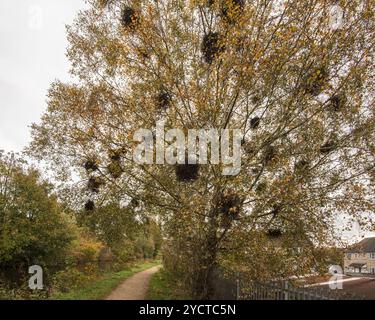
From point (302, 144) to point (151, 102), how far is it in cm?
486

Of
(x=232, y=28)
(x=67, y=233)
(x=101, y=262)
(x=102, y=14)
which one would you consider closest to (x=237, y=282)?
(x=232, y=28)

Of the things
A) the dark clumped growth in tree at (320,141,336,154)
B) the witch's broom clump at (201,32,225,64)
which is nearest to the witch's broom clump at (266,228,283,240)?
the dark clumped growth in tree at (320,141,336,154)

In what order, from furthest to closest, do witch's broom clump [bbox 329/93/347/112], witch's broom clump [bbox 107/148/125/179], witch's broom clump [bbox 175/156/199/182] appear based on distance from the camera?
witch's broom clump [bbox 107/148/125/179]
witch's broom clump [bbox 329/93/347/112]
witch's broom clump [bbox 175/156/199/182]

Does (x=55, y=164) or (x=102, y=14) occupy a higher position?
(x=102, y=14)

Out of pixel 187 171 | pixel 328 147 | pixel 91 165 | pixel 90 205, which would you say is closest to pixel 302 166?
pixel 328 147

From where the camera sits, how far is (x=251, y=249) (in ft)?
28.1

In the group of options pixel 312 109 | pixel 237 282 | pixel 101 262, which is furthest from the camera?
pixel 101 262

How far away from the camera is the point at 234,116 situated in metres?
11.1

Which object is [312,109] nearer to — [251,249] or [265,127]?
[265,127]

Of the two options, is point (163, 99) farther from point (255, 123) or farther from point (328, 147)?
point (328, 147)

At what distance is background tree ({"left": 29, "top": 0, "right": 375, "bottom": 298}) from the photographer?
8.30 m

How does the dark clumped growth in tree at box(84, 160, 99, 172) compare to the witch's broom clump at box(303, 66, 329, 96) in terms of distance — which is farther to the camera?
the dark clumped growth in tree at box(84, 160, 99, 172)

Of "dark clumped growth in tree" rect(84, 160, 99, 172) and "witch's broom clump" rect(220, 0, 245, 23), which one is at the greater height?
"witch's broom clump" rect(220, 0, 245, 23)

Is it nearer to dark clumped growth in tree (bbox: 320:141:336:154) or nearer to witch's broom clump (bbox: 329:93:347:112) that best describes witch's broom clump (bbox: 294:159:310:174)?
dark clumped growth in tree (bbox: 320:141:336:154)
